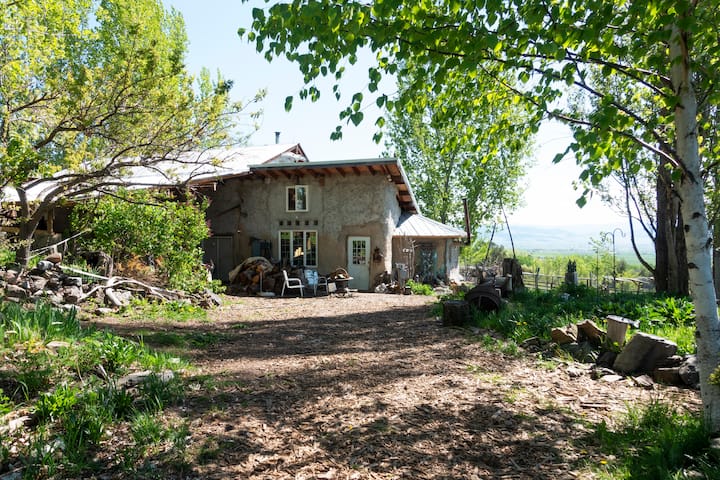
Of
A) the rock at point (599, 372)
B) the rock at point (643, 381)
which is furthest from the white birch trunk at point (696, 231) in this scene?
the rock at point (599, 372)

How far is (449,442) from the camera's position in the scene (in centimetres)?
324

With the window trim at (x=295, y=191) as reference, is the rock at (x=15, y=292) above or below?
below

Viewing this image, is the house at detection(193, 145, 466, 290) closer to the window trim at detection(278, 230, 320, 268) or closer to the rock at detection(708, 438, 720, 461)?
the window trim at detection(278, 230, 320, 268)

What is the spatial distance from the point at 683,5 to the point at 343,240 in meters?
14.8

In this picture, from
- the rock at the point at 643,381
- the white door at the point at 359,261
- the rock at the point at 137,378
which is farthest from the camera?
the white door at the point at 359,261

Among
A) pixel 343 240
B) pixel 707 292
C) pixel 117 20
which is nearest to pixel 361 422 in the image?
pixel 707 292

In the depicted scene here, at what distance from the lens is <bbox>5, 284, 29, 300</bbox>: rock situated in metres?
7.01

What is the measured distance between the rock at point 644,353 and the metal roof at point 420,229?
1325cm

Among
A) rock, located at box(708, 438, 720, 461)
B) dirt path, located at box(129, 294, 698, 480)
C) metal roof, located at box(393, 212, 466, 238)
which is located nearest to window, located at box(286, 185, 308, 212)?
metal roof, located at box(393, 212, 466, 238)

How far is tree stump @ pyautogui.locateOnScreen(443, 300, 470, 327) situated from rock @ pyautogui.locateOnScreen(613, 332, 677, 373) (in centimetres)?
322

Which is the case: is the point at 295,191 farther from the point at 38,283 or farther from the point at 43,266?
the point at 38,283

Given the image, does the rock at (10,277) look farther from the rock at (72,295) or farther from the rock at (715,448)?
the rock at (715,448)

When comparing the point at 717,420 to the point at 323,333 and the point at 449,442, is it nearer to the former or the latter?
the point at 449,442

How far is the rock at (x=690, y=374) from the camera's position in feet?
13.7
